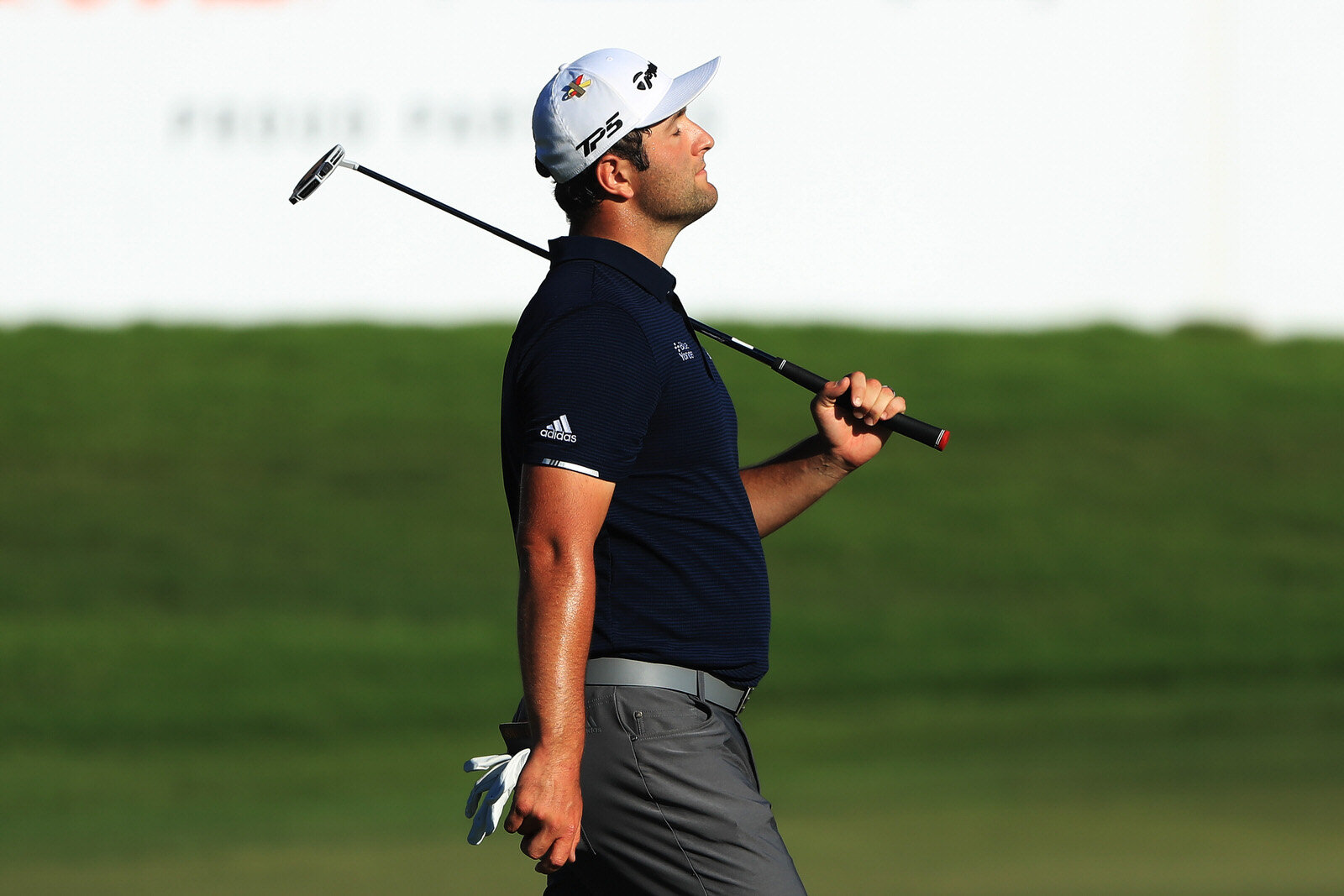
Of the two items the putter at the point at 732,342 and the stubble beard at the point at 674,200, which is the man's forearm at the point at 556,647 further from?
the putter at the point at 732,342

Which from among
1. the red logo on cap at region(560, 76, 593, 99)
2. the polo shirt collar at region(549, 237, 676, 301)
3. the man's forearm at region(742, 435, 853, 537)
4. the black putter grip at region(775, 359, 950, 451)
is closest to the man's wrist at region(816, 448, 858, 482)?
the man's forearm at region(742, 435, 853, 537)

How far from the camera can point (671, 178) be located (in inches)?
114

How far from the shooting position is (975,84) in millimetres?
13055

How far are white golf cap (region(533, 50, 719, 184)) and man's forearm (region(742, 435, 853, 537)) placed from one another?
744 millimetres

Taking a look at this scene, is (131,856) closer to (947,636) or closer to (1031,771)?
(1031,771)

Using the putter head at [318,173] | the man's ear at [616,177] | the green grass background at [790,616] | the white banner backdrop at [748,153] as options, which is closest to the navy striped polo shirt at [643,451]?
the man's ear at [616,177]

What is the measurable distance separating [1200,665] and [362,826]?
4759 mm

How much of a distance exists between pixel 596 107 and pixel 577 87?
0.05 m

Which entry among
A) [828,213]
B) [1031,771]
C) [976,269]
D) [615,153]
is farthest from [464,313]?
[615,153]

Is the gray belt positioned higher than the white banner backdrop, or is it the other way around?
the white banner backdrop

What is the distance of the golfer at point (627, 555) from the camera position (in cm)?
247

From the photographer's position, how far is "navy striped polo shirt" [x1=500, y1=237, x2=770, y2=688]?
255 centimetres

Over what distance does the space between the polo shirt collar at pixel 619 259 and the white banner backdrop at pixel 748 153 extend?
976 centimetres

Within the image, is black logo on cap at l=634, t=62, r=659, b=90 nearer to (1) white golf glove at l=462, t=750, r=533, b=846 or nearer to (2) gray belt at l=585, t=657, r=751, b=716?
(2) gray belt at l=585, t=657, r=751, b=716
